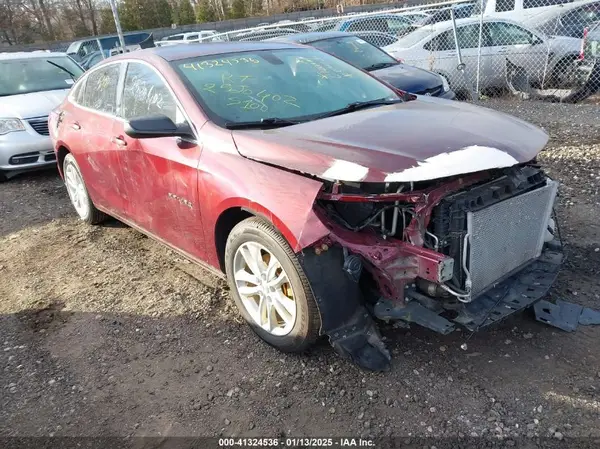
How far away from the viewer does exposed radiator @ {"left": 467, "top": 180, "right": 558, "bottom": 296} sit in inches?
100

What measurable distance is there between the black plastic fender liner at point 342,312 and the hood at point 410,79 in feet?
16.3

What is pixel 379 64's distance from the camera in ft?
25.3

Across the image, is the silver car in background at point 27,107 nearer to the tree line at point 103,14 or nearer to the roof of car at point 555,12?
the roof of car at point 555,12

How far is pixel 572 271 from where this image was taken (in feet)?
11.5

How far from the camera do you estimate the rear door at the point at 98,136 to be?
4.04m

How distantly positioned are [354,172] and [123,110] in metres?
2.30

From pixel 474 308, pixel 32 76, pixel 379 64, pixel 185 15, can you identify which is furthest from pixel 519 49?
pixel 185 15

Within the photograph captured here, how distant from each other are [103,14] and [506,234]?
39.1m

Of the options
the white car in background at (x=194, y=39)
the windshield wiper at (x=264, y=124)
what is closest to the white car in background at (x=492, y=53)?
the white car in background at (x=194, y=39)

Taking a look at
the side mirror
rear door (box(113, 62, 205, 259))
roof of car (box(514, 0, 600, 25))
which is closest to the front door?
roof of car (box(514, 0, 600, 25))

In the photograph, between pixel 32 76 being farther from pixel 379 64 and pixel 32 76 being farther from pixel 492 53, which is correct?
pixel 492 53

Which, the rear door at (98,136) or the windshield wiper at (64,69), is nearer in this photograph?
the rear door at (98,136)

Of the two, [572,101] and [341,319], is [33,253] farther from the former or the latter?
[572,101]

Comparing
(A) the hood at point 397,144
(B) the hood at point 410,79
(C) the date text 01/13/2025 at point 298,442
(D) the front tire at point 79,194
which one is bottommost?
(C) the date text 01/13/2025 at point 298,442
